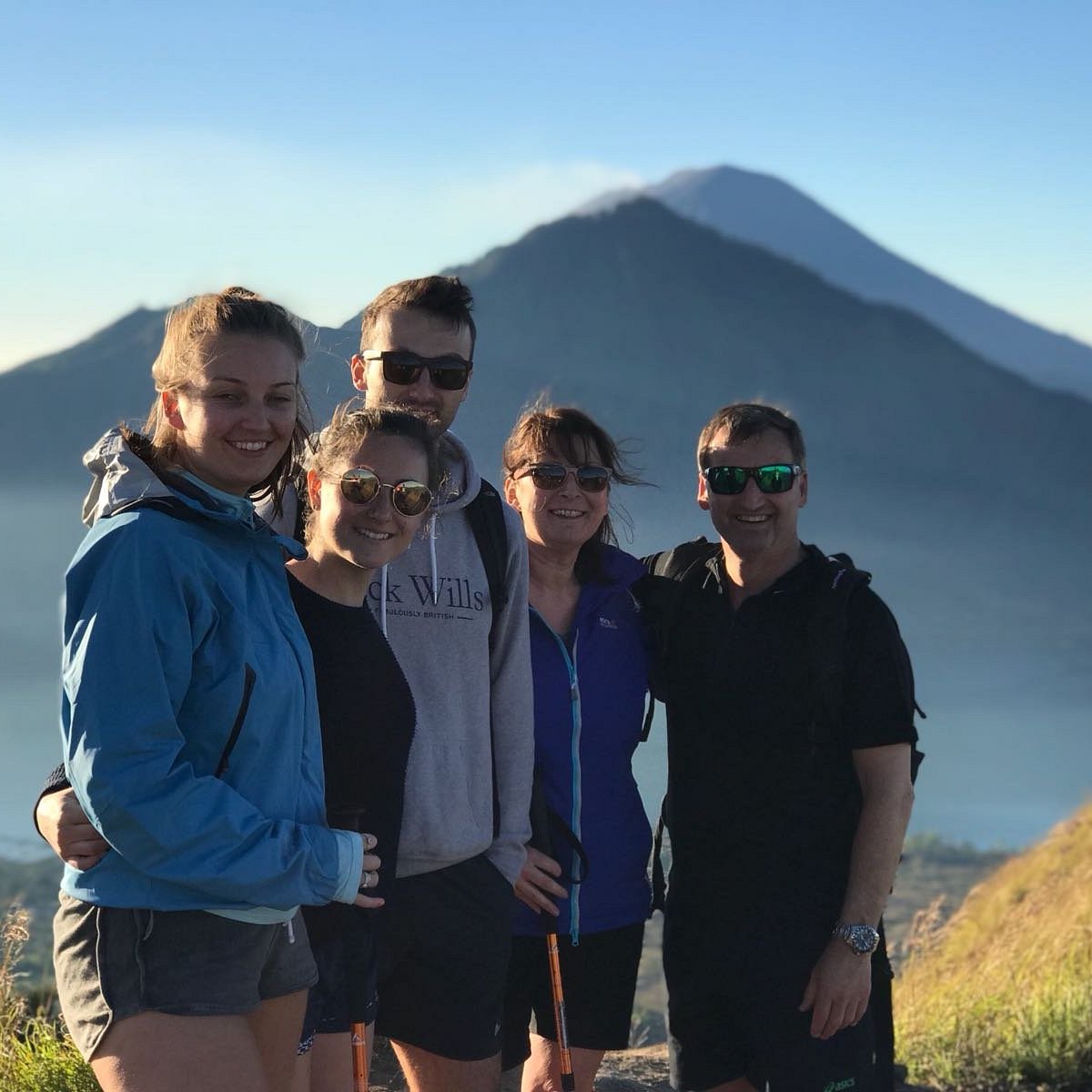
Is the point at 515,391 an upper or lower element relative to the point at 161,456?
upper

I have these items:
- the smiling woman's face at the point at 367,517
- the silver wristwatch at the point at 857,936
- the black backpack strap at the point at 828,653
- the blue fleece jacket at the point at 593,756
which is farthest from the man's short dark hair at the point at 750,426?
the silver wristwatch at the point at 857,936

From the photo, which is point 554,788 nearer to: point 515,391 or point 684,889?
point 684,889

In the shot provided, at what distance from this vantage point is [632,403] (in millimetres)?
173750

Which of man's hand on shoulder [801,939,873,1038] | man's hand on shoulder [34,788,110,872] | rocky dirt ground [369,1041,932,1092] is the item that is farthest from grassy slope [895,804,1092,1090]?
man's hand on shoulder [34,788,110,872]

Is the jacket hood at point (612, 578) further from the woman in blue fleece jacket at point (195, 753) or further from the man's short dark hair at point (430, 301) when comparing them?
the woman in blue fleece jacket at point (195, 753)

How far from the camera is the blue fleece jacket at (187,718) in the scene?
2.21 meters

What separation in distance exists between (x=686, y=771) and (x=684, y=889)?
0.31 m

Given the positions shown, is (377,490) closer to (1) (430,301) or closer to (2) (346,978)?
(1) (430,301)

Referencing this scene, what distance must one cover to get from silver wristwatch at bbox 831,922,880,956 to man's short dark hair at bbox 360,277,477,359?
171 cm

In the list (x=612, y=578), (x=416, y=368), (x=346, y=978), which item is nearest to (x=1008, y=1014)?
(x=612, y=578)

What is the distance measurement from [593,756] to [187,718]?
1544mm

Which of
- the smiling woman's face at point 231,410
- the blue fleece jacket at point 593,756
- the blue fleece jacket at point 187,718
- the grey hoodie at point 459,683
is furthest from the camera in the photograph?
the blue fleece jacket at point 593,756

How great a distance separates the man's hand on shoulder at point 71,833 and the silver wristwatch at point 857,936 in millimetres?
1920

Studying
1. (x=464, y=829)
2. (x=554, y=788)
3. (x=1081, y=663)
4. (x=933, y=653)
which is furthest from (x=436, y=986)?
(x=1081, y=663)
